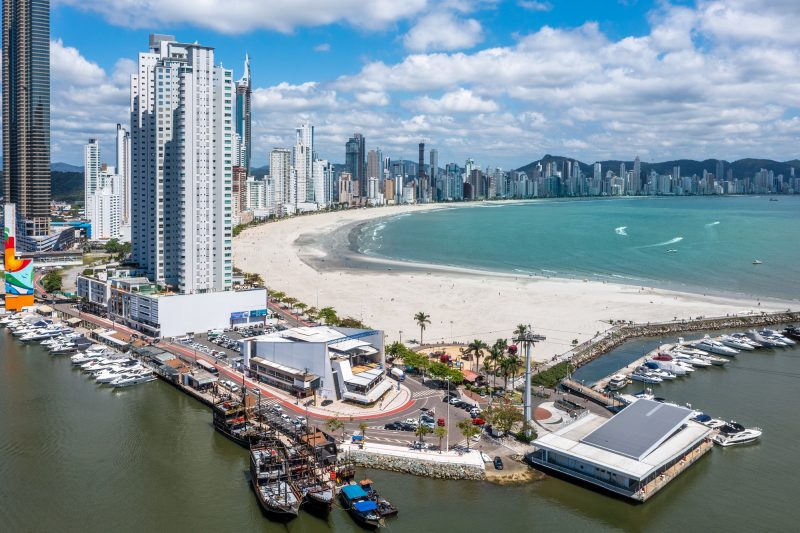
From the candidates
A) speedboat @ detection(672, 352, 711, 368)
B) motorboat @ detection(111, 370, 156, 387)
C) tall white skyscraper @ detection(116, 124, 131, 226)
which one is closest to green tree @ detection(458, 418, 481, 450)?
motorboat @ detection(111, 370, 156, 387)

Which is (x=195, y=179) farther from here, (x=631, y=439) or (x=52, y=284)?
(x=631, y=439)

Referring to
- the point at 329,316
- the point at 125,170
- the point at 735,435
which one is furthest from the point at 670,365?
the point at 125,170

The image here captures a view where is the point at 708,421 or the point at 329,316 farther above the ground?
the point at 329,316

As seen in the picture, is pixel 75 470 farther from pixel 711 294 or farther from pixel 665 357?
pixel 711 294

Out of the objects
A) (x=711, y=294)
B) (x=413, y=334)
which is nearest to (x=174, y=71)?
(x=413, y=334)

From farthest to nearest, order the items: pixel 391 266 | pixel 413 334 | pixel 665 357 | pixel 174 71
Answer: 1. pixel 391 266
2. pixel 174 71
3. pixel 413 334
4. pixel 665 357
